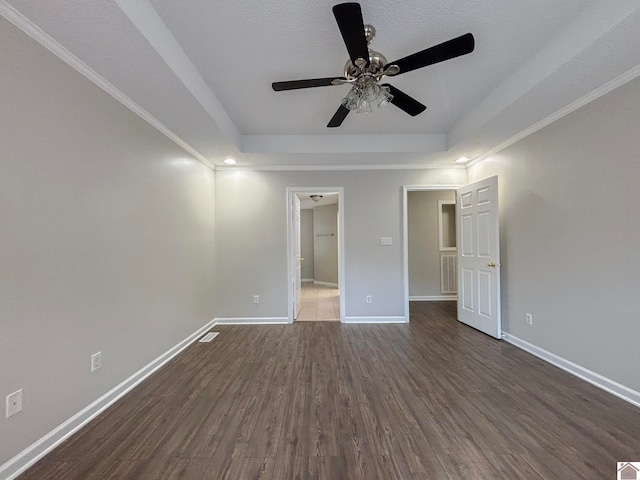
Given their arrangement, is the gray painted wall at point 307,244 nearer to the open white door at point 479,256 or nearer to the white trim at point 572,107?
the open white door at point 479,256

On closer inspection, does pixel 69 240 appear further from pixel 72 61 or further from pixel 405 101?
pixel 405 101

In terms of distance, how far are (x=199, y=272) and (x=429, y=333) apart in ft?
10.2

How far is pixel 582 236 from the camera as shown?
2295 millimetres

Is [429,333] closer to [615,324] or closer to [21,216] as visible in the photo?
[615,324]

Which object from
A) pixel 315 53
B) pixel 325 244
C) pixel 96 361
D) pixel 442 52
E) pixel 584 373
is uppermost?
pixel 315 53

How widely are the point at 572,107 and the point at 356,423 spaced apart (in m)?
3.13

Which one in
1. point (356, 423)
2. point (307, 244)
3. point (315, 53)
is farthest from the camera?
point (307, 244)

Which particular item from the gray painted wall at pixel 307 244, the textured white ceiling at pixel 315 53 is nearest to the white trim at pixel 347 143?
the textured white ceiling at pixel 315 53

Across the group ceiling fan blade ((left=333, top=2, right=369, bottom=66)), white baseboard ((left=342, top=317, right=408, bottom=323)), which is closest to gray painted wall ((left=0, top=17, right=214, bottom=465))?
ceiling fan blade ((left=333, top=2, right=369, bottom=66))

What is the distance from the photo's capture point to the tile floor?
4.33 m

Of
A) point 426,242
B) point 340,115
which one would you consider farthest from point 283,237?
point 426,242

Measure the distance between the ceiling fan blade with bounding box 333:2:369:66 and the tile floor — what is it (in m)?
3.49

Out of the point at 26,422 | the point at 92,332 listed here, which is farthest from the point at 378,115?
the point at 26,422

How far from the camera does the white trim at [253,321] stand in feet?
13.1
